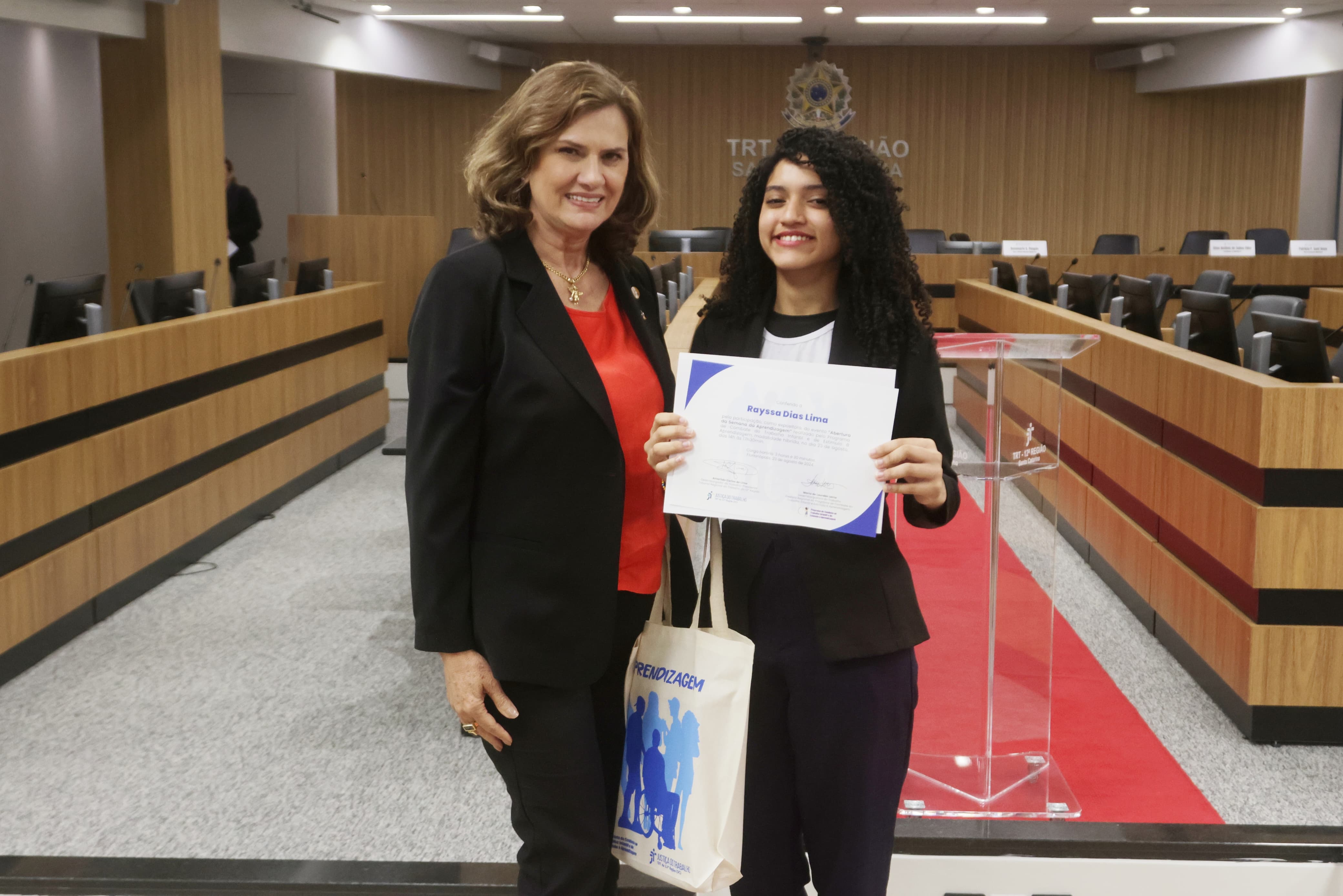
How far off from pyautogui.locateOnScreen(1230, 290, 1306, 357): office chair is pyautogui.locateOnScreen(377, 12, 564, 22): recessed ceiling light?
7.22 m

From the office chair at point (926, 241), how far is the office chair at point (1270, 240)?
10.1ft

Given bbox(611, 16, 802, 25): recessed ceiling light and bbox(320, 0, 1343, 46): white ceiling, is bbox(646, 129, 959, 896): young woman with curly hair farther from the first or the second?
bbox(611, 16, 802, 25): recessed ceiling light

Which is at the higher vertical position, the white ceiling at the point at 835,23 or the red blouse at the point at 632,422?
the white ceiling at the point at 835,23

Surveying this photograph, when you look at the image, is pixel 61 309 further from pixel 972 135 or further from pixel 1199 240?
pixel 972 135

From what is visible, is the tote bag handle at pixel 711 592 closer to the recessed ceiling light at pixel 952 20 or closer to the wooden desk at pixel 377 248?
the wooden desk at pixel 377 248

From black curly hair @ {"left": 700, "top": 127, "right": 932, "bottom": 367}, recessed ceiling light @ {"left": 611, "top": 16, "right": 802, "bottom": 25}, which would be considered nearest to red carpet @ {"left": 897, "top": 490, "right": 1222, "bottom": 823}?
black curly hair @ {"left": 700, "top": 127, "right": 932, "bottom": 367}

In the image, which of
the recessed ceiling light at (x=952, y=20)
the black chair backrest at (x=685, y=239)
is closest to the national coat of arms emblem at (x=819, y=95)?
the recessed ceiling light at (x=952, y=20)

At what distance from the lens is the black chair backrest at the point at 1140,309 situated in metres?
4.86

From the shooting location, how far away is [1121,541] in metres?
4.49

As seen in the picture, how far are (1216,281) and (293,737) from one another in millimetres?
6628

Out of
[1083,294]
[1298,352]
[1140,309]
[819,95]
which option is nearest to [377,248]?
[819,95]

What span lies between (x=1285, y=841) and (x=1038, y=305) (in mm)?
4424

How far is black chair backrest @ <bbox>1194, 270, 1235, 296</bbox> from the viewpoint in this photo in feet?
24.7
